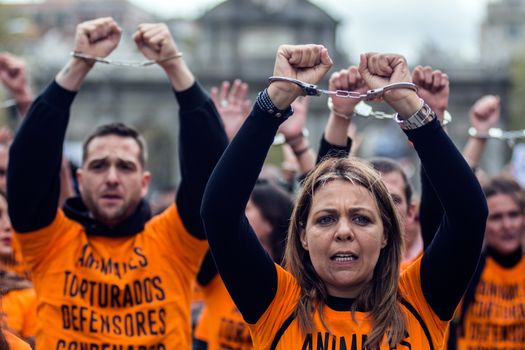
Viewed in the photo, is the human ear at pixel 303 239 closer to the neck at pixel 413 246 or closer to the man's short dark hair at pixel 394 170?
the man's short dark hair at pixel 394 170

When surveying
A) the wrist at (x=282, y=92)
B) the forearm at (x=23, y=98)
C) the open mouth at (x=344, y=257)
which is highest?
the wrist at (x=282, y=92)

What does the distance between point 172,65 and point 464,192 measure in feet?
5.20

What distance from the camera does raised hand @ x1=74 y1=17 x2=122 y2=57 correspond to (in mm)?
3988

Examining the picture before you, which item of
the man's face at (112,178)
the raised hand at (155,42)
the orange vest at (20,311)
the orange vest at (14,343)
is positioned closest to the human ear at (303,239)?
the orange vest at (14,343)

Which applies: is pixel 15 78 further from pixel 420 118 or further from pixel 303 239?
pixel 420 118

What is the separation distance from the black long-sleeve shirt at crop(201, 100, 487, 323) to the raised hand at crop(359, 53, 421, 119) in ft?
0.27

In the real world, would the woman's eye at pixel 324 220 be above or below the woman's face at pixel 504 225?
above

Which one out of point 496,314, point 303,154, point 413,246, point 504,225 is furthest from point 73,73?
point 504,225

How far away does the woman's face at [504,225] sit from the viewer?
5.62 metres

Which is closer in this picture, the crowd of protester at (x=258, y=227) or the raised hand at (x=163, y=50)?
the crowd of protester at (x=258, y=227)

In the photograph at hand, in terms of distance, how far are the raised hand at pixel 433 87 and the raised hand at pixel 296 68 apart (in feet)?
2.21

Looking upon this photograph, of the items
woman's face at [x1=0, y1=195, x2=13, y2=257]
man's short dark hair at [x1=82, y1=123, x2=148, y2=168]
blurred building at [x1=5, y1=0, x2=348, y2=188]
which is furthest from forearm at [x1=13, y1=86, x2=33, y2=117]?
blurred building at [x1=5, y1=0, x2=348, y2=188]

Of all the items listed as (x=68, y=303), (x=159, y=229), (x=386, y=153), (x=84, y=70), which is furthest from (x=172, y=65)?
(x=386, y=153)

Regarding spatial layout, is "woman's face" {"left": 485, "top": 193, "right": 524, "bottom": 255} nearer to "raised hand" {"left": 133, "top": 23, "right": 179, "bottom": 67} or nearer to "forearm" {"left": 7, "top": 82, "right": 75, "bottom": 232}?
"raised hand" {"left": 133, "top": 23, "right": 179, "bottom": 67}
